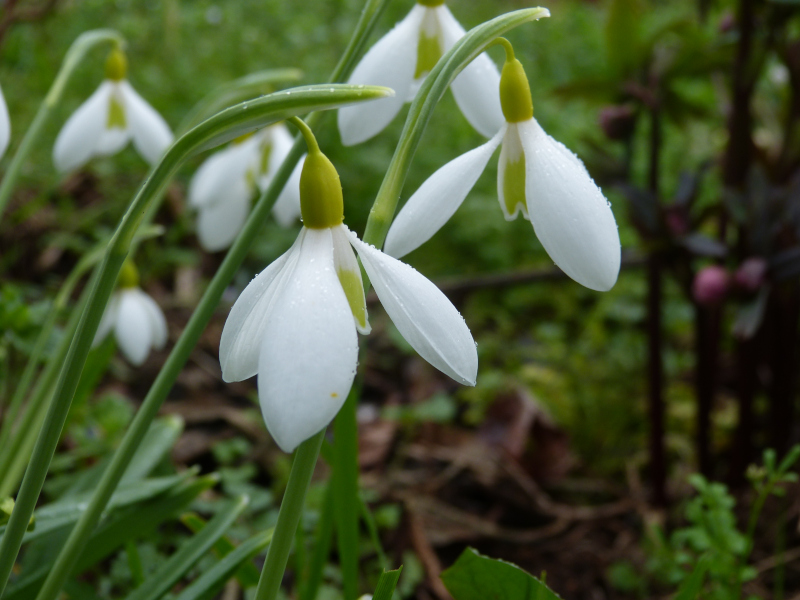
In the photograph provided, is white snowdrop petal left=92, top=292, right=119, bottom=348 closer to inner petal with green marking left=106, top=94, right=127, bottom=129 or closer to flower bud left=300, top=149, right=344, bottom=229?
inner petal with green marking left=106, top=94, right=127, bottom=129

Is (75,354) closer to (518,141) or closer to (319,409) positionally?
(319,409)

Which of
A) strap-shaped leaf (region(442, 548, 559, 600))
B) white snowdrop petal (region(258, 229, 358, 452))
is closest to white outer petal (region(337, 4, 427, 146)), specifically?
white snowdrop petal (region(258, 229, 358, 452))

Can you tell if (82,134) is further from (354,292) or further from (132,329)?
(354,292)

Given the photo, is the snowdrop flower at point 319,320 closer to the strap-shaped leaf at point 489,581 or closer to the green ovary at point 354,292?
the green ovary at point 354,292

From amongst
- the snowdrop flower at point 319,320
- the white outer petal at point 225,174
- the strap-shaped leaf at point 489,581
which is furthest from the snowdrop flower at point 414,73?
the white outer petal at point 225,174

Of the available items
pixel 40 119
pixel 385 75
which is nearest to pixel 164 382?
pixel 385 75

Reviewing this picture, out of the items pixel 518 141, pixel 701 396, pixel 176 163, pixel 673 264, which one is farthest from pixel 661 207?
pixel 176 163

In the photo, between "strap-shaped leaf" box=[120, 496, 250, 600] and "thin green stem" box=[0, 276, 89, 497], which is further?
"thin green stem" box=[0, 276, 89, 497]
